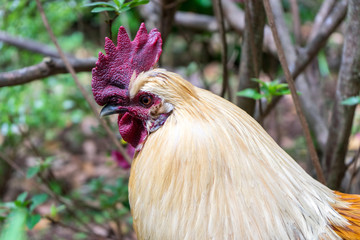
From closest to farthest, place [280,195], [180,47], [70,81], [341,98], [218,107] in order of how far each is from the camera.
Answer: [280,195] < [218,107] < [341,98] < [70,81] < [180,47]

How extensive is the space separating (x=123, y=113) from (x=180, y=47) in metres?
6.38

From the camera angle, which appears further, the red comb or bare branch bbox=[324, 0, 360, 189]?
bare branch bbox=[324, 0, 360, 189]

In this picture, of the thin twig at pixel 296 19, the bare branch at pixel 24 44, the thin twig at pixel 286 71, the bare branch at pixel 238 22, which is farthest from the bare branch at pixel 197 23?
the thin twig at pixel 286 71

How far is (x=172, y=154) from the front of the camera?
1477 mm

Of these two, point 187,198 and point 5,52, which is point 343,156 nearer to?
point 187,198

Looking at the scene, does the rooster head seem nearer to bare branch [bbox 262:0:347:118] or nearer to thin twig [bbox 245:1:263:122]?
thin twig [bbox 245:1:263:122]

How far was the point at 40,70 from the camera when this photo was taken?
2107mm

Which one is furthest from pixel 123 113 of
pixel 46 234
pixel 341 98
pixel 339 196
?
pixel 46 234

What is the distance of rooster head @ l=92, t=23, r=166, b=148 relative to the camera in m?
1.58

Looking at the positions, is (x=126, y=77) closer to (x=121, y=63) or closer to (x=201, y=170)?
(x=121, y=63)

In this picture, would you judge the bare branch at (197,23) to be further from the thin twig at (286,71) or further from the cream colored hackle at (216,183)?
the cream colored hackle at (216,183)

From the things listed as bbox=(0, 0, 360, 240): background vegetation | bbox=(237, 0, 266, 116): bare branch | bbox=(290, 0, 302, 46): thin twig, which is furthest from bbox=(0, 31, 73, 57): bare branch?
bbox=(290, 0, 302, 46): thin twig

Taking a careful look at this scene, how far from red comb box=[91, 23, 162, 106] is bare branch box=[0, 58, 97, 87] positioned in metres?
0.66

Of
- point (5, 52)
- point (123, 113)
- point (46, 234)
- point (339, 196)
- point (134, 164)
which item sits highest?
point (5, 52)
